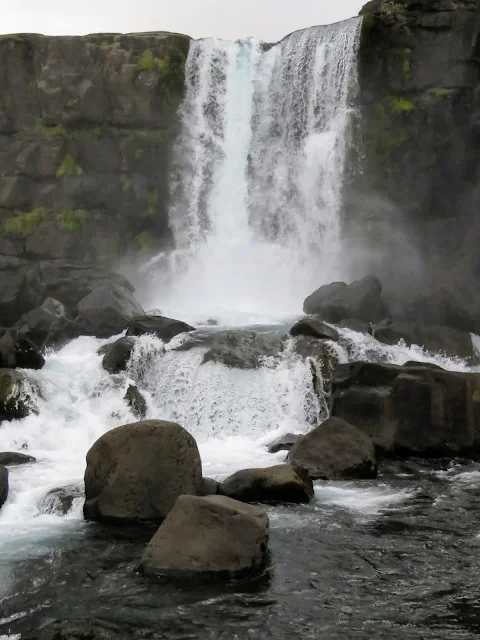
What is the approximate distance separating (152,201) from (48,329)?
34.7ft

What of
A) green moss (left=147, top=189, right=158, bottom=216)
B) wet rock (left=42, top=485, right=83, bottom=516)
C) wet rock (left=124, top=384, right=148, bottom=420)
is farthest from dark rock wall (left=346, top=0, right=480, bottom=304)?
wet rock (left=42, top=485, right=83, bottom=516)

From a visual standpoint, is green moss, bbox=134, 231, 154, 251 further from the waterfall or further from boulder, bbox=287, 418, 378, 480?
boulder, bbox=287, 418, 378, 480

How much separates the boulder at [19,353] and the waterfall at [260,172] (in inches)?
397

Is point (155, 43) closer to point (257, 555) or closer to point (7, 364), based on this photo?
point (7, 364)

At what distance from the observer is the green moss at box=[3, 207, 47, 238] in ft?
109

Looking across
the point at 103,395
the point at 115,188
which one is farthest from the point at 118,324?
the point at 115,188

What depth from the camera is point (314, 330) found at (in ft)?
72.6

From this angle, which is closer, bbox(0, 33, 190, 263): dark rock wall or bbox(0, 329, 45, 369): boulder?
bbox(0, 329, 45, 369): boulder

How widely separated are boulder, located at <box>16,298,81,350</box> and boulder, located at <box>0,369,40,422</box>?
160 inches

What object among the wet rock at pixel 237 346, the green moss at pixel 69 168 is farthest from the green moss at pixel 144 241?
the wet rock at pixel 237 346

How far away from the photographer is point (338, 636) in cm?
912

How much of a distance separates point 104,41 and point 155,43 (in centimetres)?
208

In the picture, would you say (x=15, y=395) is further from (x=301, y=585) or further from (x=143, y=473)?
(x=301, y=585)

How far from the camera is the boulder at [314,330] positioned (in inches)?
870
